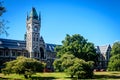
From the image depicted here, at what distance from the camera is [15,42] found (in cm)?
10125

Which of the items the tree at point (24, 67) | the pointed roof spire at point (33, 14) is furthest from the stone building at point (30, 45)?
the tree at point (24, 67)

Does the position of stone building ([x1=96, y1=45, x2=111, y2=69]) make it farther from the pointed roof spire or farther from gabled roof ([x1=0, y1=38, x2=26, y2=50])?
gabled roof ([x1=0, y1=38, x2=26, y2=50])

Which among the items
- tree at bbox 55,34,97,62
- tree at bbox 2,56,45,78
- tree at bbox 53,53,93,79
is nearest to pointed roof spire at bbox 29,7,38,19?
tree at bbox 55,34,97,62

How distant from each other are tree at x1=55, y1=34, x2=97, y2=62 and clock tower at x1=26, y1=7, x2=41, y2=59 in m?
21.5

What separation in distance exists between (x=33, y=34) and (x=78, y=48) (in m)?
28.4

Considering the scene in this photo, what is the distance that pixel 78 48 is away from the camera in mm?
77062

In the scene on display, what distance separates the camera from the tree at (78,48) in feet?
253

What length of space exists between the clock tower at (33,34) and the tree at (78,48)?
70.5 ft

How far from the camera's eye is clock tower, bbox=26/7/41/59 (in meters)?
100

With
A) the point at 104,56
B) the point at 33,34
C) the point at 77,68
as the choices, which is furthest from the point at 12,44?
the point at 104,56

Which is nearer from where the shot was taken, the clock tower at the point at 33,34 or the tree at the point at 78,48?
the tree at the point at 78,48

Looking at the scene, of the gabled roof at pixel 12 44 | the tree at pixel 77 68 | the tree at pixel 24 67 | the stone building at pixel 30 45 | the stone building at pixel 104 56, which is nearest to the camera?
the tree at pixel 24 67

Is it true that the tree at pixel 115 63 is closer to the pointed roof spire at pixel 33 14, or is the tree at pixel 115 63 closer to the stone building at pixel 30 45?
the stone building at pixel 30 45

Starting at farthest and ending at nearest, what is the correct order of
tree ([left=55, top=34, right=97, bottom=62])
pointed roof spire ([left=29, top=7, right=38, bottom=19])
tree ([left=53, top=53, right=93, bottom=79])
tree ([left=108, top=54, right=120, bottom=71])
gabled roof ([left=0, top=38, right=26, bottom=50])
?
pointed roof spire ([left=29, top=7, right=38, bottom=19]), gabled roof ([left=0, top=38, right=26, bottom=50]), tree ([left=108, top=54, right=120, bottom=71]), tree ([left=55, top=34, right=97, bottom=62]), tree ([left=53, top=53, right=93, bottom=79])
